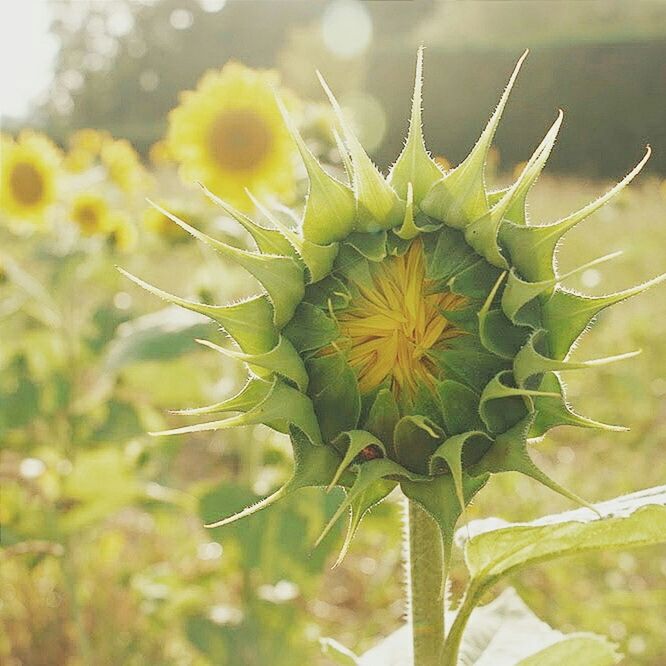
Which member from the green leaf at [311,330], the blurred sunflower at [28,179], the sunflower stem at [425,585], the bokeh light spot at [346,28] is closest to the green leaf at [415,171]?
the green leaf at [311,330]

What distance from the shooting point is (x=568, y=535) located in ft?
2.46

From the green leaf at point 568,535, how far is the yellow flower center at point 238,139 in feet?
4.95

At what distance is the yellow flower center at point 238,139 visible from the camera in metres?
2.18

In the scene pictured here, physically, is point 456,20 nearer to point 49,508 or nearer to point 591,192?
point 591,192

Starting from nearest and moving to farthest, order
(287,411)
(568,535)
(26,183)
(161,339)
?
(287,411)
(568,535)
(161,339)
(26,183)

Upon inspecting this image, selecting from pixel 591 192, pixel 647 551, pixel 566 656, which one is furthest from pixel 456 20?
pixel 566 656

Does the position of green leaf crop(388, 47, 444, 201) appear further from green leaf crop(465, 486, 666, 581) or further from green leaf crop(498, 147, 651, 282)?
green leaf crop(465, 486, 666, 581)

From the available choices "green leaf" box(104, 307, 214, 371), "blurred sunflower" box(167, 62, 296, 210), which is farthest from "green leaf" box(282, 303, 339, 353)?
"blurred sunflower" box(167, 62, 296, 210)

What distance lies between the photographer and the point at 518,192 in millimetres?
642

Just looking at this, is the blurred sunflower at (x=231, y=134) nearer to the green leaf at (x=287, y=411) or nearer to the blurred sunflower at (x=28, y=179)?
the blurred sunflower at (x=28, y=179)

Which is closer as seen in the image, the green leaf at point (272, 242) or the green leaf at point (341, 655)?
the green leaf at point (272, 242)

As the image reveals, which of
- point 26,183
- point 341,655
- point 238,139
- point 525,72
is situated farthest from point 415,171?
point 525,72

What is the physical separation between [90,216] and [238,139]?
2.18 feet

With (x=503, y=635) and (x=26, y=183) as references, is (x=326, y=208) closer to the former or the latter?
(x=503, y=635)
